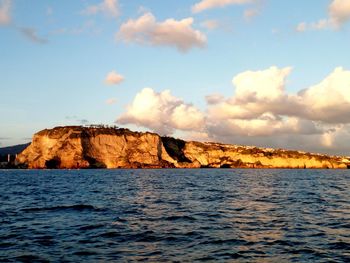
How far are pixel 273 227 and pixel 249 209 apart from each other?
848 centimetres

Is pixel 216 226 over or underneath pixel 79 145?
underneath

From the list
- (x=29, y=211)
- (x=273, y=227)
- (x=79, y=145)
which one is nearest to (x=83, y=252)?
(x=273, y=227)

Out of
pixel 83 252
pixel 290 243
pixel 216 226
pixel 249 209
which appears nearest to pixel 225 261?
pixel 290 243

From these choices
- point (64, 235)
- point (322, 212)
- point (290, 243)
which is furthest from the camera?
point (322, 212)

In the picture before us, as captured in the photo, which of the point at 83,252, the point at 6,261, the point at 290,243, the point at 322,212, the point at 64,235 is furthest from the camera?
the point at 322,212

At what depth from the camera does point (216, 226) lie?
23688mm

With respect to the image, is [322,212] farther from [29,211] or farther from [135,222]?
[29,211]

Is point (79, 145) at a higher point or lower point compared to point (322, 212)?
higher

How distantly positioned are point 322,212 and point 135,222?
14.6 m

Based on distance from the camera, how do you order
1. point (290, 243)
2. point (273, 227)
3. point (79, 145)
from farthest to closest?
point (79, 145) < point (273, 227) < point (290, 243)

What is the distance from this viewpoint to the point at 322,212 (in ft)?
99.5

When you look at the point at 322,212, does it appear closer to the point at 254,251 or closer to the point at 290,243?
the point at 290,243

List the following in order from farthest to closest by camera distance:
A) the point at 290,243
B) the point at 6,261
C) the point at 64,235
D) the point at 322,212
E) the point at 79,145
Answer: the point at 79,145 < the point at 322,212 < the point at 64,235 < the point at 290,243 < the point at 6,261

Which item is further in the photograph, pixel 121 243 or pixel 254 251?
pixel 121 243
